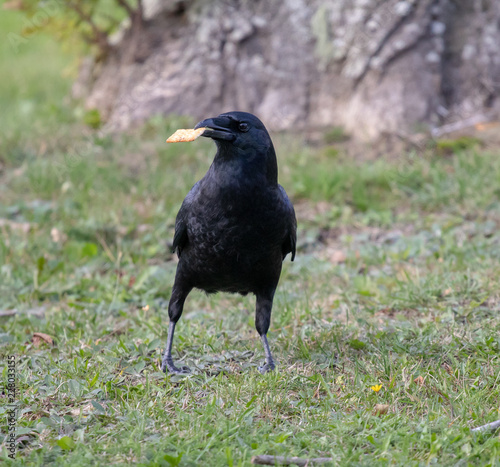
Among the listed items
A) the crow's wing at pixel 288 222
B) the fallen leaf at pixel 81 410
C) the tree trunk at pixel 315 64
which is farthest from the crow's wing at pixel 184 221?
the tree trunk at pixel 315 64

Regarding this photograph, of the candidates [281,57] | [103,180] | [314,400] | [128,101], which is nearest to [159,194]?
[103,180]

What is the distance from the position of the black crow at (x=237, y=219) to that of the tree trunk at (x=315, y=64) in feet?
14.5

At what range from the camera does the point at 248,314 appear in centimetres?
464

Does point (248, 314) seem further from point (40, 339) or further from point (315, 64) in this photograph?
point (315, 64)

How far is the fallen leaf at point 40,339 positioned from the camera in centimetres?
403

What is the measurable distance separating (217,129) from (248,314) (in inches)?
73.5

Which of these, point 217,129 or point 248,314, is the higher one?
point 217,129

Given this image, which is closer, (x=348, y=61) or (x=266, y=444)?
(x=266, y=444)

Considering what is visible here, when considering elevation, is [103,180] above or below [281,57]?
below

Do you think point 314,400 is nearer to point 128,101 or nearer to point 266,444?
point 266,444

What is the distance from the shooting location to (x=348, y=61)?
25.2 ft

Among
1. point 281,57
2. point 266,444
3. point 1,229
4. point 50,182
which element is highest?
point 281,57

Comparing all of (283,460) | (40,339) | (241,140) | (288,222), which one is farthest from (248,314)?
(283,460)

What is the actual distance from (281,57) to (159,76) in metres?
1.57
